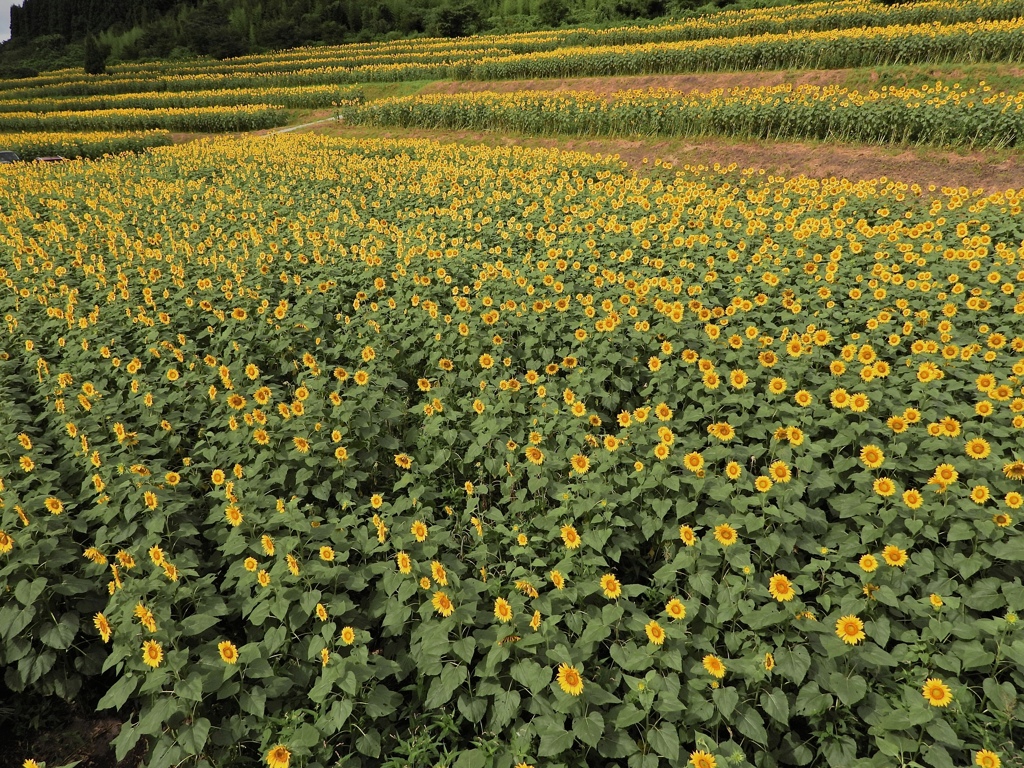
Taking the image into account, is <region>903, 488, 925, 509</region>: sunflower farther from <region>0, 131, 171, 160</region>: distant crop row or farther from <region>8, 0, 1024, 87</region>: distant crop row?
<region>0, 131, 171, 160</region>: distant crop row

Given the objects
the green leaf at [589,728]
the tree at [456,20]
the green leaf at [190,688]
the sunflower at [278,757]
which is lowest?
the green leaf at [589,728]

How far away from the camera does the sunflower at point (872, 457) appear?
3.45m

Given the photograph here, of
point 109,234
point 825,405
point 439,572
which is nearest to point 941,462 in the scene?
point 825,405

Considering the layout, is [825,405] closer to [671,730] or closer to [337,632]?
[671,730]

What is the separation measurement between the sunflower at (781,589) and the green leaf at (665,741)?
0.88 metres

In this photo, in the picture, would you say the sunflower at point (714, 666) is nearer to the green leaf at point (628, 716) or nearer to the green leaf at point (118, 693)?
the green leaf at point (628, 716)

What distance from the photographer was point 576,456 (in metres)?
3.66

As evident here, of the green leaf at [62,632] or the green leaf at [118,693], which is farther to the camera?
the green leaf at [62,632]

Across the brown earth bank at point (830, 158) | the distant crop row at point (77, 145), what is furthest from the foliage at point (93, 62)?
the brown earth bank at point (830, 158)

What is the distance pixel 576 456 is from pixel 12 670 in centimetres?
378

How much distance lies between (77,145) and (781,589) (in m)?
35.8

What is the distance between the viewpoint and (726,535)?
3.11 m

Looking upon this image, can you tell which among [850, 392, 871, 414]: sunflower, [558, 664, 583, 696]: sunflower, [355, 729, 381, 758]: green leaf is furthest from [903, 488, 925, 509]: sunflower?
[355, 729, 381, 758]: green leaf

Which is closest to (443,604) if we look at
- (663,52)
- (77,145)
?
(663,52)
